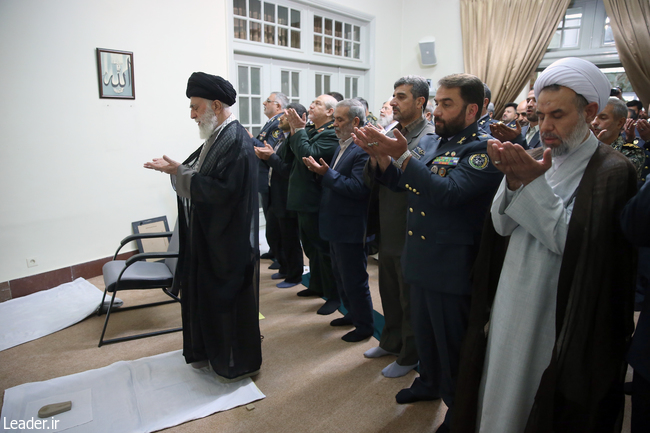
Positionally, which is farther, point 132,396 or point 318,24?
point 318,24

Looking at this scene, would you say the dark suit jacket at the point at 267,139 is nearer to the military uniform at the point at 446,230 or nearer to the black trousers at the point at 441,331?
the military uniform at the point at 446,230

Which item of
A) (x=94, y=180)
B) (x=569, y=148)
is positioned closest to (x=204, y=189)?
(x=569, y=148)

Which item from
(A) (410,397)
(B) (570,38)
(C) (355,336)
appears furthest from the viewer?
(B) (570,38)

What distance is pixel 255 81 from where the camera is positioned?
5109 millimetres

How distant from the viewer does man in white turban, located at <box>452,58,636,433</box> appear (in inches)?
44.4

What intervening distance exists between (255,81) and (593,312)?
15.4 feet

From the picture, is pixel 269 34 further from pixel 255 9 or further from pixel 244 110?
pixel 244 110

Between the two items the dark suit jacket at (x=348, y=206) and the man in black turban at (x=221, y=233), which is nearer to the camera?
the man in black turban at (x=221, y=233)

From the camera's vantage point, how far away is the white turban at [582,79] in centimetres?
119

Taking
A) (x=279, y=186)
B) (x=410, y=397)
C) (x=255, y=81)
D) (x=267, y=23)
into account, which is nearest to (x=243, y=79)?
(x=255, y=81)

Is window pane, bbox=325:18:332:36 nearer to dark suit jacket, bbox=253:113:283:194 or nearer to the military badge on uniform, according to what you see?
dark suit jacket, bbox=253:113:283:194

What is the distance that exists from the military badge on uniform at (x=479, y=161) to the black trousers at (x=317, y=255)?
4.96ft

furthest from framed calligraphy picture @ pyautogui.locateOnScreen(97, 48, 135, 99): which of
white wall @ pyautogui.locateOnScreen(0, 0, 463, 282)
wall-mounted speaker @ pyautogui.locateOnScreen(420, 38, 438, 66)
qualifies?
wall-mounted speaker @ pyautogui.locateOnScreen(420, 38, 438, 66)

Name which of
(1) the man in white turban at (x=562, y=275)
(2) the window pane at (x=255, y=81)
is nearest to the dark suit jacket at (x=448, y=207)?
(1) the man in white turban at (x=562, y=275)
